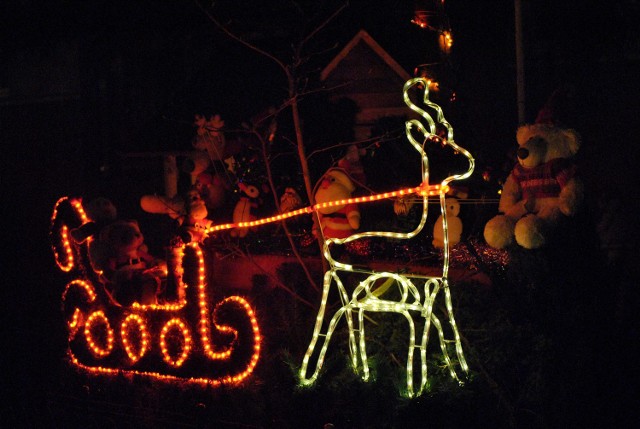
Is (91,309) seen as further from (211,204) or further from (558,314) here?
(558,314)

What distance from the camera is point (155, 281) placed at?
Result: 770cm

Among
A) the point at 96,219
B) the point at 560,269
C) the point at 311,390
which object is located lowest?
the point at 311,390

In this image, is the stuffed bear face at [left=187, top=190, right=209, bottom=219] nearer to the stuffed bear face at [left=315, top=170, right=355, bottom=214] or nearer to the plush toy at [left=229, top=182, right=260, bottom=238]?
the plush toy at [left=229, top=182, right=260, bottom=238]

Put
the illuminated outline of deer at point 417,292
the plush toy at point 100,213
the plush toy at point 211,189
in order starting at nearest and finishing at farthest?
the illuminated outline of deer at point 417,292 < the plush toy at point 100,213 < the plush toy at point 211,189

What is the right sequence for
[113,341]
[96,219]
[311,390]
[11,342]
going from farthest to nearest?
[11,342]
[96,219]
[113,341]
[311,390]

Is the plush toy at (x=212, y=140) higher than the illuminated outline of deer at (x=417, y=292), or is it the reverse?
the plush toy at (x=212, y=140)

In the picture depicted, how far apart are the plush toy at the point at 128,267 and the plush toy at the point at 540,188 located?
131 inches

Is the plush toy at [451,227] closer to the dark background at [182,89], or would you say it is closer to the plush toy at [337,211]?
the dark background at [182,89]

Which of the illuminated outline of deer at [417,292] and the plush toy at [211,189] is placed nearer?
the illuminated outline of deer at [417,292]

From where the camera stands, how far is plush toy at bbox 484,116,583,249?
695 centimetres

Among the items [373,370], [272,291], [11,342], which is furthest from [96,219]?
[373,370]

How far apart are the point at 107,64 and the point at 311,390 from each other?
33.8 ft

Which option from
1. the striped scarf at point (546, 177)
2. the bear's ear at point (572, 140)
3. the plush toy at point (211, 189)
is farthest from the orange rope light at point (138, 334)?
the bear's ear at point (572, 140)

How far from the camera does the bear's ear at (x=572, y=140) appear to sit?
7078 mm
